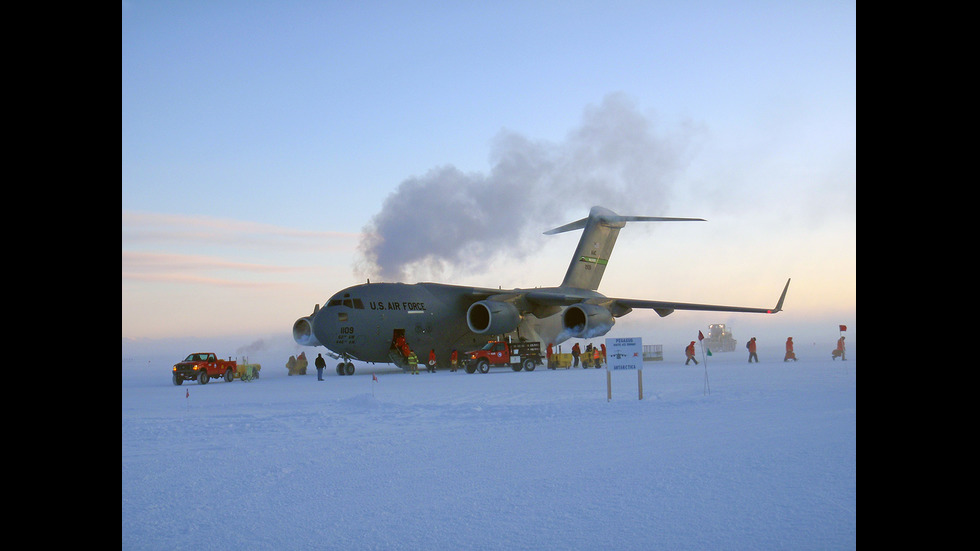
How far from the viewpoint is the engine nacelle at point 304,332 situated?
26844 millimetres

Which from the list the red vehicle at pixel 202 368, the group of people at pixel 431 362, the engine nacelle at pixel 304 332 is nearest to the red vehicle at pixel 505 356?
the group of people at pixel 431 362

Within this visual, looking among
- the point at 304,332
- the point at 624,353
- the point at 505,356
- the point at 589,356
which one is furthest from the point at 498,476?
the point at 589,356

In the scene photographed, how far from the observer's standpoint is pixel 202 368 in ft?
75.4

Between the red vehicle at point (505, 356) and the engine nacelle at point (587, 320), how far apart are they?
152cm

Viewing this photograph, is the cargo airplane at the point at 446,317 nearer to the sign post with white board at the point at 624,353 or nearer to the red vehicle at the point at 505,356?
the red vehicle at the point at 505,356

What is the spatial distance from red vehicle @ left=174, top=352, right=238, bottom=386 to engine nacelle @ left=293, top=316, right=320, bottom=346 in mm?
2969

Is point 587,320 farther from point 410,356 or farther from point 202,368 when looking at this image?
point 202,368

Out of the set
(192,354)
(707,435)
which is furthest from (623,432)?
(192,354)

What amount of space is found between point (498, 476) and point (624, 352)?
8527 mm
